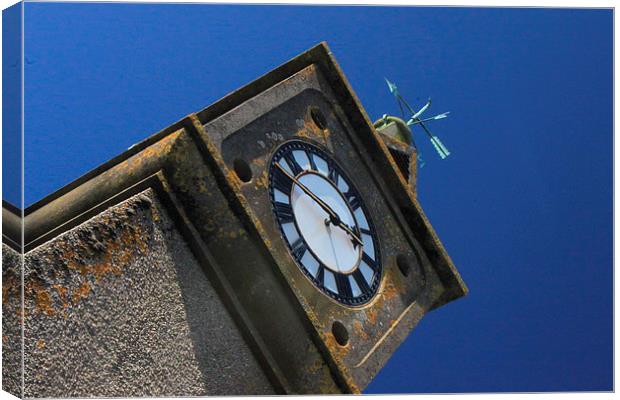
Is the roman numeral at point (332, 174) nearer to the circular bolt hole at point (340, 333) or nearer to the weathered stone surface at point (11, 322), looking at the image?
the circular bolt hole at point (340, 333)

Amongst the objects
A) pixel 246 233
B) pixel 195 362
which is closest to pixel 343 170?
pixel 246 233

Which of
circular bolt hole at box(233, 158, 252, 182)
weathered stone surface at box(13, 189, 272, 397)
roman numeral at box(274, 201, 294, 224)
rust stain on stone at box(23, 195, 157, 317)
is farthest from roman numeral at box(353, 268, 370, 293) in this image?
rust stain on stone at box(23, 195, 157, 317)

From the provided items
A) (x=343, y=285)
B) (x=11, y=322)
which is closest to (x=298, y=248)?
(x=343, y=285)

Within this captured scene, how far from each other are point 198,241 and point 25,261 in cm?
184

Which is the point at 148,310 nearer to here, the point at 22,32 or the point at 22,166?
the point at 22,166

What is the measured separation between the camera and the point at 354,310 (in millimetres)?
12766

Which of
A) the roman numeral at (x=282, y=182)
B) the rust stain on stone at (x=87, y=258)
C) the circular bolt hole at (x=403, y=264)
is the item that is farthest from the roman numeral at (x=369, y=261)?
the rust stain on stone at (x=87, y=258)

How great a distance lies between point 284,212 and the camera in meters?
12.6

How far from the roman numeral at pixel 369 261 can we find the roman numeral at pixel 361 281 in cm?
22

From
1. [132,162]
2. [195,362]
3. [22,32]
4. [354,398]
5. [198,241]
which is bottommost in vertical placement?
[354,398]

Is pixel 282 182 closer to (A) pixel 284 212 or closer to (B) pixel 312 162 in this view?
(A) pixel 284 212

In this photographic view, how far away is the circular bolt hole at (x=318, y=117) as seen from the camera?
14.0m

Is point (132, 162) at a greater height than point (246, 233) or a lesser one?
greater

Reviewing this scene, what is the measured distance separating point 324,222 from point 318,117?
50.6 inches
